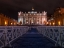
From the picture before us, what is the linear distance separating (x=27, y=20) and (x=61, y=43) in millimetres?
168425

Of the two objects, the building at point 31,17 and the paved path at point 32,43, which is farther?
the building at point 31,17

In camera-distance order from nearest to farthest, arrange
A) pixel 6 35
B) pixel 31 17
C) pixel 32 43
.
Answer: pixel 6 35 < pixel 32 43 < pixel 31 17

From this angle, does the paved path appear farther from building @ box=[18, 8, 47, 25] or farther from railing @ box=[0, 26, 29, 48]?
building @ box=[18, 8, 47, 25]

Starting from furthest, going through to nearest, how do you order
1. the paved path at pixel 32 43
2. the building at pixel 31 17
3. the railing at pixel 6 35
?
the building at pixel 31 17
the paved path at pixel 32 43
the railing at pixel 6 35

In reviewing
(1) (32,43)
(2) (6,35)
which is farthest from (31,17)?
(2) (6,35)

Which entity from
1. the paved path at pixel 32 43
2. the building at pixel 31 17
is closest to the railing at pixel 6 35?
the paved path at pixel 32 43

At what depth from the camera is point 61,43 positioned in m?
11.4

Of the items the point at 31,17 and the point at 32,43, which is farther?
the point at 31,17

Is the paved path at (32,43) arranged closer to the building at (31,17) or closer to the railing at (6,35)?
the railing at (6,35)

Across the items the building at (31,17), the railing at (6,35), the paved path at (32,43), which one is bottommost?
the paved path at (32,43)

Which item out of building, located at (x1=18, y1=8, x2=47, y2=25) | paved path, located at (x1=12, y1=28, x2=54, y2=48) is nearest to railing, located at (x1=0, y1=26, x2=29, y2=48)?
paved path, located at (x1=12, y1=28, x2=54, y2=48)

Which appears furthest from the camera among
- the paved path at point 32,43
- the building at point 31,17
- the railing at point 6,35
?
the building at point 31,17

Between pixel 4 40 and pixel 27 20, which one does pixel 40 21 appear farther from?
pixel 4 40

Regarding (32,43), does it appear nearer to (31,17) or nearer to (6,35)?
(6,35)
